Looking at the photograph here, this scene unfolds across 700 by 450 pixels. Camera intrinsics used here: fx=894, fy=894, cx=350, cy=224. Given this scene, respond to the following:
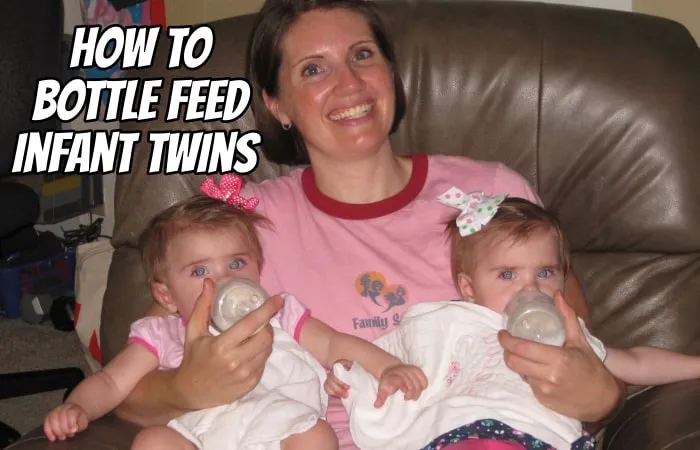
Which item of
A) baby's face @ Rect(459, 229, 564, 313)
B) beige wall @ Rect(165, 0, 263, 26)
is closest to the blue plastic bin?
beige wall @ Rect(165, 0, 263, 26)

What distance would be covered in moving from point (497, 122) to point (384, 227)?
357 millimetres

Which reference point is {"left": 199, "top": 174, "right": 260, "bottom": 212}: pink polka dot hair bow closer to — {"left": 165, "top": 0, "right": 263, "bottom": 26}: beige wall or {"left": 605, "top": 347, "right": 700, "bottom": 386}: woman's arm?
{"left": 605, "top": 347, "right": 700, "bottom": 386}: woman's arm

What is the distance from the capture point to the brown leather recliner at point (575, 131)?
6.11 ft

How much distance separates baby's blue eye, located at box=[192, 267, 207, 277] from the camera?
173cm

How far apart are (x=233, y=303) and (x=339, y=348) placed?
24 cm

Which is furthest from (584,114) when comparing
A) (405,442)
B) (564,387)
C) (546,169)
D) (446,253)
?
(405,442)

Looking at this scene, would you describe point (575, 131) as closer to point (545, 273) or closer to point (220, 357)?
point (545, 273)

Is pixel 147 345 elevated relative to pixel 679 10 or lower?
lower

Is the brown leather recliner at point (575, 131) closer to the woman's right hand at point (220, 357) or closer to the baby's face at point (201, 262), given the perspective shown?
the baby's face at point (201, 262)

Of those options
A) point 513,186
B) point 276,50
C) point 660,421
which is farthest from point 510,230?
point 276,50

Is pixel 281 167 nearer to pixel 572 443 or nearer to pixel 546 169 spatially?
pixel 546 169

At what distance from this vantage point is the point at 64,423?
5.18 feet

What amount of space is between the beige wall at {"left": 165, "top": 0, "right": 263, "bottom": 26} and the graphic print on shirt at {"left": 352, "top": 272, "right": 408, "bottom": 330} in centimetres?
139

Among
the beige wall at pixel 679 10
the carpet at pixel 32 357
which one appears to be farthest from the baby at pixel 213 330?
the carpet at pixel 32 357
